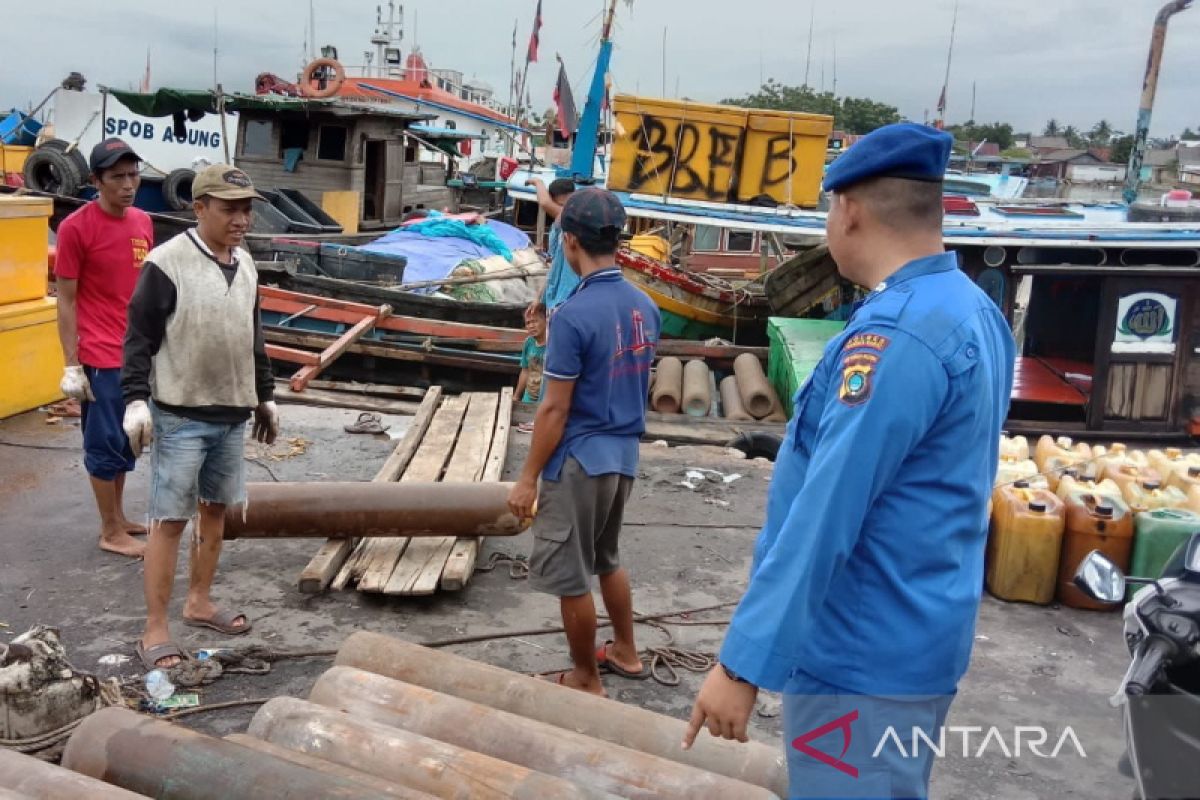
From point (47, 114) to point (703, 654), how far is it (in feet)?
85.6

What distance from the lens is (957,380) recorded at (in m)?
2.00

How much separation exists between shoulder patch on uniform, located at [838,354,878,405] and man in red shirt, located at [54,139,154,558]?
4.37m

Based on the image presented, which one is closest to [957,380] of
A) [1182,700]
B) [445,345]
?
[1182,700]

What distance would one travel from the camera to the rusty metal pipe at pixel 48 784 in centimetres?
278

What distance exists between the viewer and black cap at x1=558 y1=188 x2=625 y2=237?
4.01 metres

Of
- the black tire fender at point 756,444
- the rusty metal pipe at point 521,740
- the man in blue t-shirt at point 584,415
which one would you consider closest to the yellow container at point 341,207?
the black tire fender at point 756,444

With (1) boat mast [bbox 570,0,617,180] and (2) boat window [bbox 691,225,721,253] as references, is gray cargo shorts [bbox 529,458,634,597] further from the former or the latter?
(2) boat window [bbox 691,225,721,253]

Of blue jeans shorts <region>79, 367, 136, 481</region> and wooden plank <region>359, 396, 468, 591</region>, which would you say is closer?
wooden plank <region>359, 396, 468, 591</region>

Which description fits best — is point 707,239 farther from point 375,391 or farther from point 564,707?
point 564,707

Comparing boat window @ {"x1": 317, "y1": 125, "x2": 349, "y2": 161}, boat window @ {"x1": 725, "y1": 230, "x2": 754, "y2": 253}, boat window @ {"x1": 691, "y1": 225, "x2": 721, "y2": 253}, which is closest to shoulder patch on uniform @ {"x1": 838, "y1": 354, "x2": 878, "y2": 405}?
boat window @ {"x1": 317, "y1": 125, "x2": 349, "y2": 161}

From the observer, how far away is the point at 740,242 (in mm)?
20906

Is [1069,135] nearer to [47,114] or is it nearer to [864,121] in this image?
[864,121]

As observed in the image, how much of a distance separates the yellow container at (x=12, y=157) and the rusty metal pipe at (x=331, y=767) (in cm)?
2148

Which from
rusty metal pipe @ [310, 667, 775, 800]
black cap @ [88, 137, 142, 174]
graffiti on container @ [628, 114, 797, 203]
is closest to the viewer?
rusty metal pipe @ [310, 667, 775, 800]
